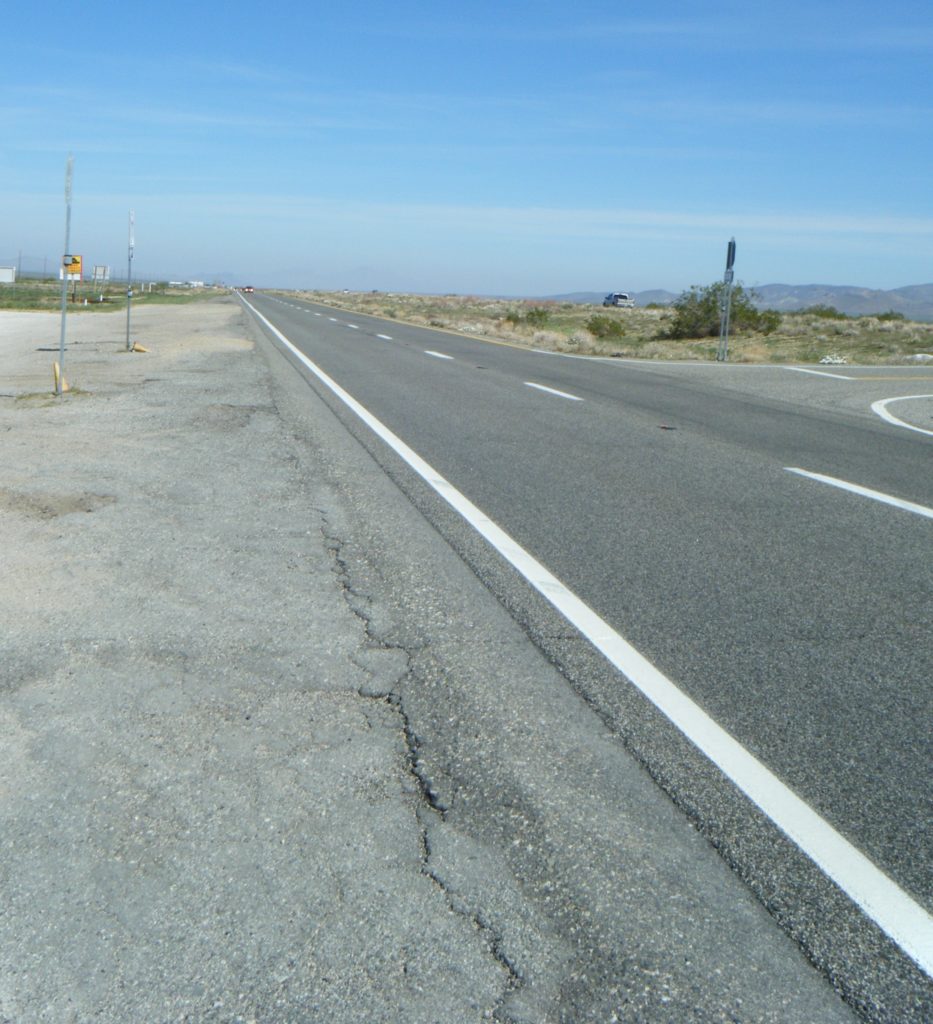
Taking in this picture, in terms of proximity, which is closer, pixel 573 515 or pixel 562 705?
pixel 562 705

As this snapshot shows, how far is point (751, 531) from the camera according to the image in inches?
303

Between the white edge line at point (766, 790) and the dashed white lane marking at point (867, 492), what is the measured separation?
11.5ft

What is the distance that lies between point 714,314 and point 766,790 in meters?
47.4

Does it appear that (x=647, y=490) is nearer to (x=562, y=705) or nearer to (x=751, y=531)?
(x=751, y=531)

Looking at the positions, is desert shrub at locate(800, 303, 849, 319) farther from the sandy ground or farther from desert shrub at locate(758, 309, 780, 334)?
the sandy ground

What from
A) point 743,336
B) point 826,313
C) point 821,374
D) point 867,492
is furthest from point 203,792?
point 826,313

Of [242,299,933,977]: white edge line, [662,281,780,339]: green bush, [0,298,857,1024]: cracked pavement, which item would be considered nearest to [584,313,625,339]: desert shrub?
[662,281,780,339]: green bush

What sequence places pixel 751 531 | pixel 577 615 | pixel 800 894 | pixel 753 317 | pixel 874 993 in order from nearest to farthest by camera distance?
pixel 874 993, pixel 800 894, pixel 577 615, pixel 751 531, pixel 753 317

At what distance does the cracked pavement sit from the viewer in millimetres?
2758

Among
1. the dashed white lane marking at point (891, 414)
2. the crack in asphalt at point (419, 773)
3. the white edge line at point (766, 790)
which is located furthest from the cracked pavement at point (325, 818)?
the dashed white lane marking at point (891, 414)

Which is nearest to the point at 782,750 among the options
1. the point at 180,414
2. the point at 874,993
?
the point at 874,993

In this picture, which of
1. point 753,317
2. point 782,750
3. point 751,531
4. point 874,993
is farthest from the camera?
point 753,317

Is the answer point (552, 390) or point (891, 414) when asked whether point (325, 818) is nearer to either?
point (891, 414)

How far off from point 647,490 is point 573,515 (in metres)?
1.32
